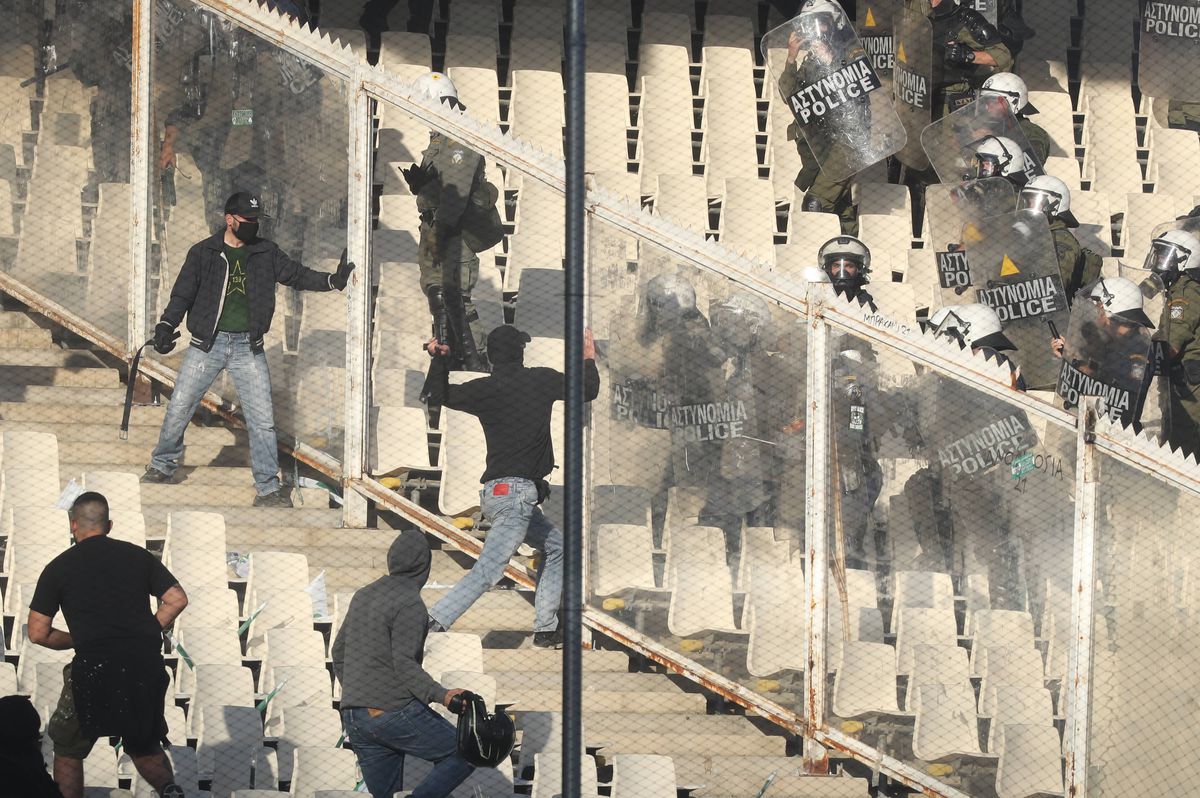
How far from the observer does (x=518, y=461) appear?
9.80 metres

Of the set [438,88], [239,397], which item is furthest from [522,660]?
[438,88]

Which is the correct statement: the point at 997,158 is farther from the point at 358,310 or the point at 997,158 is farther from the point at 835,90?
the point at 358,310

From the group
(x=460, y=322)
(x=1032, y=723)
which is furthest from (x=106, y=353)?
(x=1032, y=723)

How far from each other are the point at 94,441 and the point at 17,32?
2.01 metres

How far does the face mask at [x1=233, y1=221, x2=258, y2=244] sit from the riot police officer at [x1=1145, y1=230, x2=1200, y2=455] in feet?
14.7

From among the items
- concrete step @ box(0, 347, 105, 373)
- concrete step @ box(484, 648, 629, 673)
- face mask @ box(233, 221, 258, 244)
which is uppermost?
face mask @ box(233, 221, 258, 244)

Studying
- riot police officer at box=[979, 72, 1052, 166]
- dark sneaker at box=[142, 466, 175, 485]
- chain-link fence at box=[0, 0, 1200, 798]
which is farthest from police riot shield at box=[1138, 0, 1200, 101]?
dark sneaker at box=[142, 466, 175, 485]

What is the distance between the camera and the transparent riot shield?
12367 millimetres

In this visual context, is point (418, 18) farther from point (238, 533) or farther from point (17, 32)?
point (238, 533)

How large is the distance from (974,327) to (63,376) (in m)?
4.31

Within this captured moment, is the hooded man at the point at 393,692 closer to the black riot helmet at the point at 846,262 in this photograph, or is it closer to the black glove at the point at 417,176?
the black glove at the point at 417,176

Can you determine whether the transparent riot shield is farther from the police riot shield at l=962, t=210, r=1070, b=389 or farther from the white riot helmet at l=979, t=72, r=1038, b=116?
the white riot helmet at l=979, t=72, r=1038, b=116

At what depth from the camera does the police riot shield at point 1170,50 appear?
565 inches

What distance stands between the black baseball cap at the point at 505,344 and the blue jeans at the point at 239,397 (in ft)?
3.78
